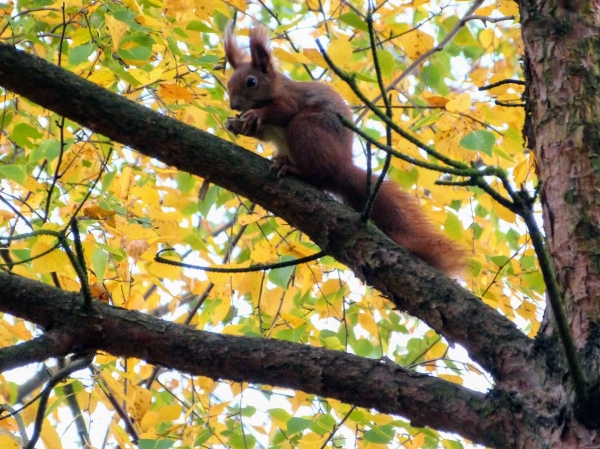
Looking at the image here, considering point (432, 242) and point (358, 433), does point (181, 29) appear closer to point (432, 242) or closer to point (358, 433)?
point (432, 242)

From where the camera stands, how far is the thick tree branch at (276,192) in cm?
219

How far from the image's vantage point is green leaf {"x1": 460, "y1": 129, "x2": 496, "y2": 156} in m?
2.52

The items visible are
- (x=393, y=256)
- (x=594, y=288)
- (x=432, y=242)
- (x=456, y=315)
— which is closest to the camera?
(x=594, y=288)

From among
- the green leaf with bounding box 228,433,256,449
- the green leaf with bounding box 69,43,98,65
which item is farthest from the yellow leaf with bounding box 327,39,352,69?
the green leaf with bounding box 228,433,256,449

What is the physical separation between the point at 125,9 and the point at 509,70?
309 cm

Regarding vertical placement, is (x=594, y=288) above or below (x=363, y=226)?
below

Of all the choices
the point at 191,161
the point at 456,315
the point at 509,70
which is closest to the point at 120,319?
the point at 191,161

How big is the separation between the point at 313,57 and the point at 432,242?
0.84 meters

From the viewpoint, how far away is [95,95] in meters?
2.42

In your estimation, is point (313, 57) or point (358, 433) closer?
point (313, 57)

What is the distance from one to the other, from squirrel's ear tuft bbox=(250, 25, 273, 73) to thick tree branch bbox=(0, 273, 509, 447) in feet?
6.63

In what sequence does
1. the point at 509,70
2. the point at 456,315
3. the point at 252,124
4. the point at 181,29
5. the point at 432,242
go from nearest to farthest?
1. the point at 456,315
2. the point at 432,242
3. the point at 181,29
4. the point at 252,124
5. the point at 509,70

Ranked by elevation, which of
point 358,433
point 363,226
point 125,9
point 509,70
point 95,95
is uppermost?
point 509,70

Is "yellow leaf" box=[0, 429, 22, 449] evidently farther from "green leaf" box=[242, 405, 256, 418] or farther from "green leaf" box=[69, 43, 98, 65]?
"green leaf" box=[69, 43, 98, 65]
